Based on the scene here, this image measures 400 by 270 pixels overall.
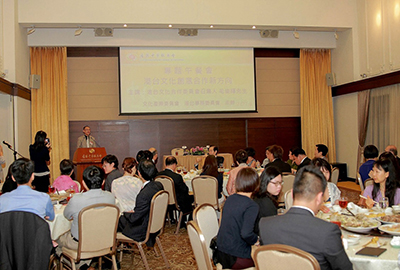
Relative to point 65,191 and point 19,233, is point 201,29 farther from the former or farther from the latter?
point 19,233

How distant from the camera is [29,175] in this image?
3070 millimetres

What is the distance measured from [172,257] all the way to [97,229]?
1.60 m

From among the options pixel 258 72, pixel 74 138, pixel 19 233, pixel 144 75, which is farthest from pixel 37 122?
pixel 19 233

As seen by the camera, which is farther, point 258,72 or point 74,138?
point 258,72

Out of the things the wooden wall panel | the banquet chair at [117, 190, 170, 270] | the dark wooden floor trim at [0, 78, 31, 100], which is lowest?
the banquet chair at [117, 190, 170, 270]

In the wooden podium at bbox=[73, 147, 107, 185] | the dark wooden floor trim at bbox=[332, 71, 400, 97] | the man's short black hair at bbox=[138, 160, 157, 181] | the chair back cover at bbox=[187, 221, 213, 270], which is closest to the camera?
the chair back cover at bbox=[187, 221, 213, 270]

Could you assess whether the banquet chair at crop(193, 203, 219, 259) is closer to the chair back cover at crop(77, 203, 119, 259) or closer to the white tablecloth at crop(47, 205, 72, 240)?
the chair back cover at crop(77, 203, 119, 259)

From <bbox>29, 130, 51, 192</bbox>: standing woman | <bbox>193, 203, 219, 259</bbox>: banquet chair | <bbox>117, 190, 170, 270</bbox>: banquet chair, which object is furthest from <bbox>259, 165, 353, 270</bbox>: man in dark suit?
<bbox>29, 130, 51, 192</bbox>: standing woman

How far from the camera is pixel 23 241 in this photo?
9.24 ft

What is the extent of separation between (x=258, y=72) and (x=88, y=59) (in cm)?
511

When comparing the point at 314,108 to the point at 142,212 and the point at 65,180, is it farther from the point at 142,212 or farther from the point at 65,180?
the point at 142,212

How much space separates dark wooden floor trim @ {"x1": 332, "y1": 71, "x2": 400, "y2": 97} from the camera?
8620 millimetres

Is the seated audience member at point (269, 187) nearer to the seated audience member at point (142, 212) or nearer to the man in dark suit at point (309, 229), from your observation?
the man in dark suit at point (309, 229)

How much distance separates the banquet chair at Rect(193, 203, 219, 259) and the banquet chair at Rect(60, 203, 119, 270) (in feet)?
2.99
